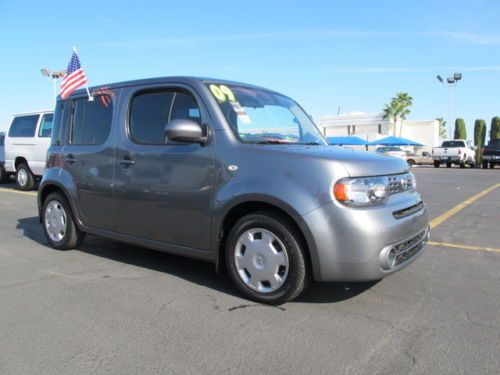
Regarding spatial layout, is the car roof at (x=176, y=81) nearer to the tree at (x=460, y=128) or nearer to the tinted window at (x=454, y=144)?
the tinted window at (x=454, y=144)

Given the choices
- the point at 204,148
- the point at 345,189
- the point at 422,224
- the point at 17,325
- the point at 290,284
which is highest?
the point at 204,148

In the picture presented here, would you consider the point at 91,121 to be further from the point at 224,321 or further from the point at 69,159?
the point at 224,321

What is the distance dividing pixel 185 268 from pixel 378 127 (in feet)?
211

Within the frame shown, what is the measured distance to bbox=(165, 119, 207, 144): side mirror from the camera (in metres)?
3.91

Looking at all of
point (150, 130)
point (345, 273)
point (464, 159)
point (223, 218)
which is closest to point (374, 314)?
point (345, 273)

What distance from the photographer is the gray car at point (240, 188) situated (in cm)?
356

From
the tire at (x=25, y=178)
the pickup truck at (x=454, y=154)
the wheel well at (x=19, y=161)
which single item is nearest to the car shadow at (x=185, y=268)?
the tire at (x=25, y=178)

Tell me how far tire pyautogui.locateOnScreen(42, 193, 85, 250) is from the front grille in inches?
→ 143

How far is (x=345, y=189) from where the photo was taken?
3.53 metres

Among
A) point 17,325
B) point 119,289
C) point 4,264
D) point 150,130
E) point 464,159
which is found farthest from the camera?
point 464,159

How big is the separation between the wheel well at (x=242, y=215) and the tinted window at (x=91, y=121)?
1775mm

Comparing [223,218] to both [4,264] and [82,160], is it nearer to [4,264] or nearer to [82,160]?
[82,160]

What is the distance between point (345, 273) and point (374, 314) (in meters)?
0.42

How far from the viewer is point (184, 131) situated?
12.8 feet
